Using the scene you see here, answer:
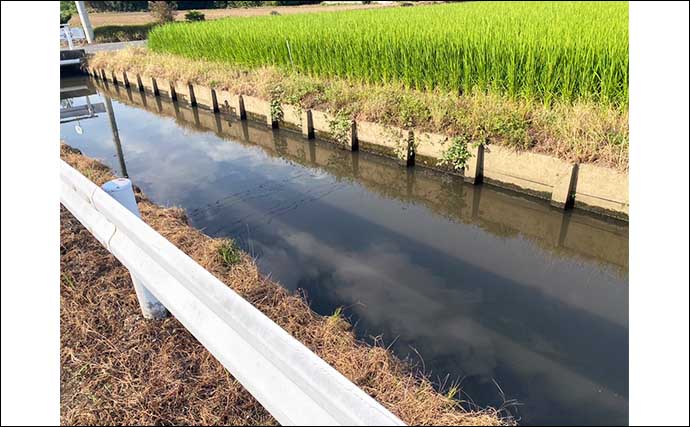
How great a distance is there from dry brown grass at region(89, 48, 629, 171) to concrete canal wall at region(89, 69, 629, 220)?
0.15m

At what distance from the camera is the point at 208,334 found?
1954mm

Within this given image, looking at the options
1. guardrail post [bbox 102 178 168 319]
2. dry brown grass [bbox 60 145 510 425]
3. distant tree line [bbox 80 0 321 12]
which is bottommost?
dry brown grass [bbox 60 145 510 425]

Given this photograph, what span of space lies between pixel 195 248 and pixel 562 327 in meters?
3.48

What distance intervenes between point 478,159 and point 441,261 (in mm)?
2244

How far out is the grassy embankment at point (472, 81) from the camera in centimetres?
594

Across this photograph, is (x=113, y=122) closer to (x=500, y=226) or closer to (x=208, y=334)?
(x=500, y=226)

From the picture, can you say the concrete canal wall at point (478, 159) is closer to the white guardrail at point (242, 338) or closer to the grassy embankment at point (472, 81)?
the grassy embankment at point (472, 81)

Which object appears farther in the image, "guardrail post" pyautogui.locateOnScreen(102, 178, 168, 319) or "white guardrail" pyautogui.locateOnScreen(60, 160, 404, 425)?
"guardrail post" pyautogui.locateOnScreen(102, 178, 168, 319)

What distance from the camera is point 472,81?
25.5 feet

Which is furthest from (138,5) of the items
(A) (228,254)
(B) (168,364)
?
(B) (168,364)

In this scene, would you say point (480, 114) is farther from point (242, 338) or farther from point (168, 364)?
point (242, 338)

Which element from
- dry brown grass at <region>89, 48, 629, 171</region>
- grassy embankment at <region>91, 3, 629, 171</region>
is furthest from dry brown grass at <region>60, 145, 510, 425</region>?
grassy embankment at <region>91, 3, 629, 171</region>

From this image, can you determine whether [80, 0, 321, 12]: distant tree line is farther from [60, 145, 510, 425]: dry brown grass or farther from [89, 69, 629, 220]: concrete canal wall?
[60, 145, 510, 425]: dry brown grass

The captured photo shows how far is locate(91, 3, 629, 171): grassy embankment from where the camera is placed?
5.94m
